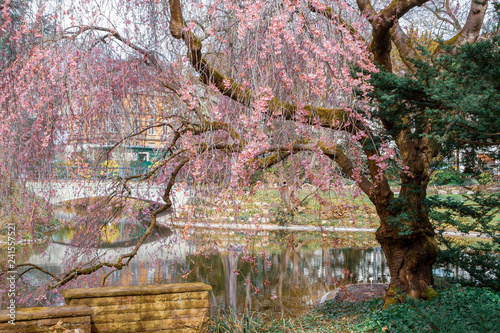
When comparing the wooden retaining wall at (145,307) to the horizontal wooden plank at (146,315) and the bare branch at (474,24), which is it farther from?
the bare branch at (474,24)

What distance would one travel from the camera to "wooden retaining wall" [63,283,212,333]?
3301mm

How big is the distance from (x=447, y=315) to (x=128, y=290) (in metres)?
2.67

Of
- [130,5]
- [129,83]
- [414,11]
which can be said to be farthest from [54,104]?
[414,11]

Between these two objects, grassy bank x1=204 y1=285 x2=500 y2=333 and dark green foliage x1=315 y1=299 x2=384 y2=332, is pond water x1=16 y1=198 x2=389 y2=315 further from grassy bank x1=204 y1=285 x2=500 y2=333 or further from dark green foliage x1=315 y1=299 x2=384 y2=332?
grassy bank x1=204 y1=285 x2=500 y2=333

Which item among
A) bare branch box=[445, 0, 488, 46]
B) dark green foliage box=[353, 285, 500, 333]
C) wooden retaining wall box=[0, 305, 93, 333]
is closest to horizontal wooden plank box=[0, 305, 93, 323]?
wooden retaining wall box=[0, 305, 93, 333]

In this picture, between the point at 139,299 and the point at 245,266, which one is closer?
the point at 139,299

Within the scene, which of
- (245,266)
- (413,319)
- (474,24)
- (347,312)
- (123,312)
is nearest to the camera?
(123,312)

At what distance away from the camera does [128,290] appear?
3402 mm

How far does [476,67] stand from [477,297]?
2542mm

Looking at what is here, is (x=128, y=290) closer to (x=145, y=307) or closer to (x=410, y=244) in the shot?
(x=145, y=307)

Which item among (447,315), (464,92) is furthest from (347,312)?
(464,92)

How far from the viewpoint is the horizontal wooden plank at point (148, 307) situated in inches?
131

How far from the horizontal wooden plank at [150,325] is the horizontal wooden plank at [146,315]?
27 millimetres

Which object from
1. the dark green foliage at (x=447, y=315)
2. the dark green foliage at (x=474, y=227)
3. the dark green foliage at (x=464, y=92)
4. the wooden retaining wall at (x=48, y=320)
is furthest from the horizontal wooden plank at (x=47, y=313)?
the dark green foliage at (x=474, y=227)
